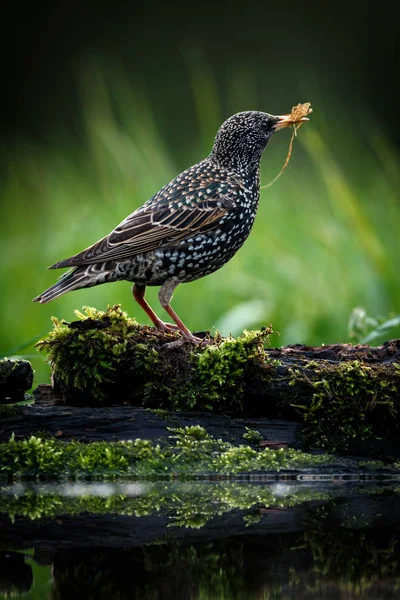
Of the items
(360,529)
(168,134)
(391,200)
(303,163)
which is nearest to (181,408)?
(360,529)

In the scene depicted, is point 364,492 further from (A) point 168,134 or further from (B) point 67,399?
(A) point 168,134

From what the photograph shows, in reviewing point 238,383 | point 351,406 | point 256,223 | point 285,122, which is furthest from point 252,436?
point 256,223

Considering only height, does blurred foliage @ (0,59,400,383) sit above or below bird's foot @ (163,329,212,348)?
above

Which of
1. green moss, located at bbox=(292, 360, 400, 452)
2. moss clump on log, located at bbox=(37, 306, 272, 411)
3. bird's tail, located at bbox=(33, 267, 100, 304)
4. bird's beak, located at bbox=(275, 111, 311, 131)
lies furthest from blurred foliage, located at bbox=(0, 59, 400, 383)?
green moss, located at bbox=(292, 360, 400, 452)

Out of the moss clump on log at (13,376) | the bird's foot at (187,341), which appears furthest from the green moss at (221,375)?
the moss clump on log at (13,376)

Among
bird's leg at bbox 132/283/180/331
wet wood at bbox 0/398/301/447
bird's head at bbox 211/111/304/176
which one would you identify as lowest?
wet wood at bbox 0/398/301/447

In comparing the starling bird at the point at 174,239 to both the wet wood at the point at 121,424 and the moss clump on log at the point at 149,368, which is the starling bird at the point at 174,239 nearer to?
the moss clump on log at the point at 149,368

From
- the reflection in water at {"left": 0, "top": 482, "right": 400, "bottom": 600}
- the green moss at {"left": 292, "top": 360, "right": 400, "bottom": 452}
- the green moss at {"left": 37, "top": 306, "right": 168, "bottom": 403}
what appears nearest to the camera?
the reflection in water at {"left": 0, "top": 482, "right": 400, "bottom": 600}

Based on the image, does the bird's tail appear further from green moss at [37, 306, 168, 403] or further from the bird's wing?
green moss at [37, 306, 168, 403]
